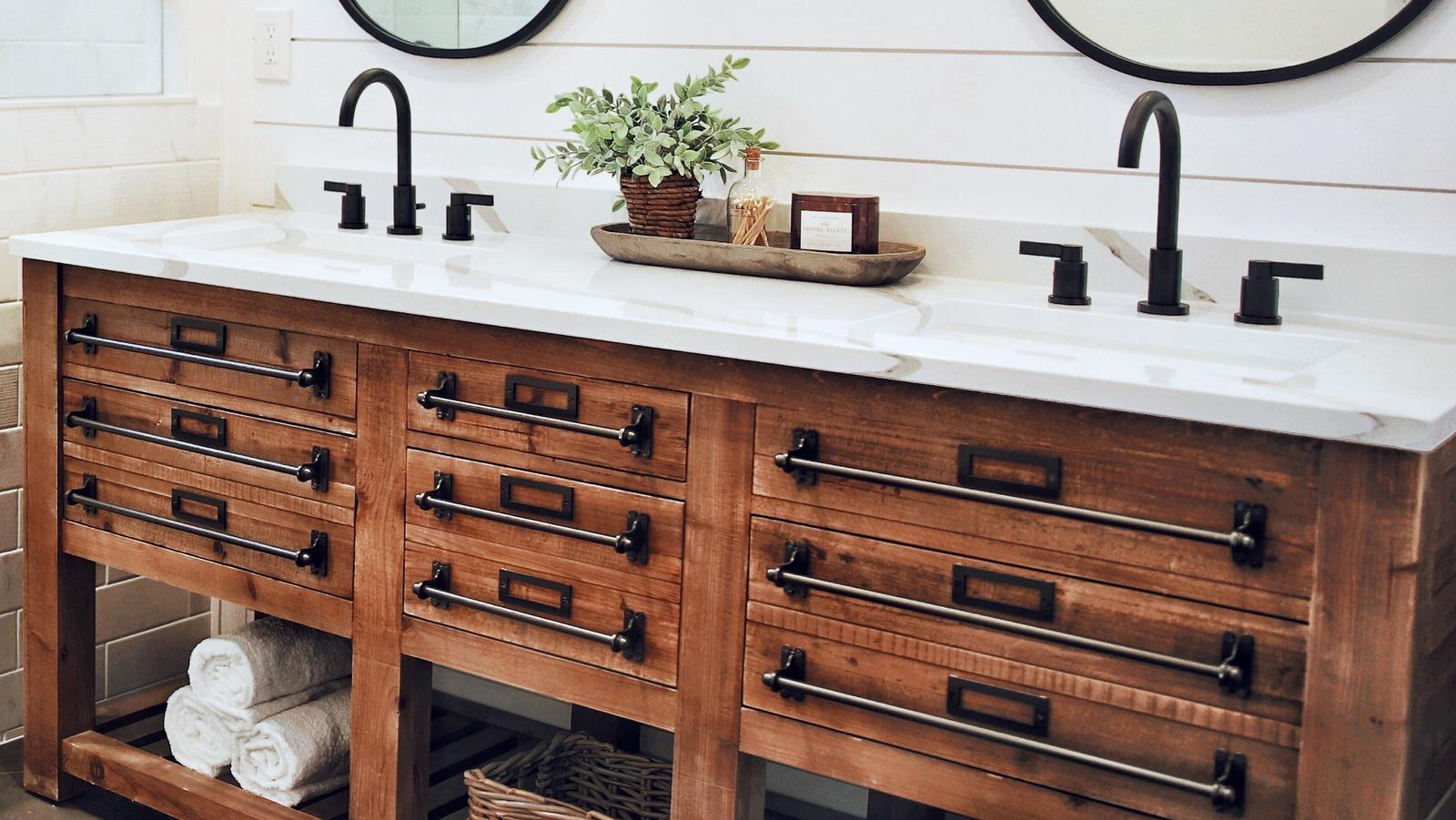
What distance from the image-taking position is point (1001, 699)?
146 cm

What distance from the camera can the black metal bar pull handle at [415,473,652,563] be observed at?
167 cm

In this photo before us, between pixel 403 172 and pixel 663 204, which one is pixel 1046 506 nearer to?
pixel 663 204

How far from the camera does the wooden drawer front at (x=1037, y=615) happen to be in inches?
52.2

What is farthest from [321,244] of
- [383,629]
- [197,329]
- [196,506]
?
[383,629]

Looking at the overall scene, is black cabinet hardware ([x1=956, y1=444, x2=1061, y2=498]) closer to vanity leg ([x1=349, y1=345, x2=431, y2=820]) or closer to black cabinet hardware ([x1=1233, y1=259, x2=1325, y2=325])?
black cabinet hardware ([x1=1233, y1=259, x2=1325, y2=325])

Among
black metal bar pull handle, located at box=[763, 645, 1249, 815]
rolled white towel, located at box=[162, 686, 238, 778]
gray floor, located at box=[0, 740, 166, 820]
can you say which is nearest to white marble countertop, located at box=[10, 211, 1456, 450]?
black metal bar pull handle, located at box=[763, 645, 1249, 815]

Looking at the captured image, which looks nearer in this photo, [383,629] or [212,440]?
[383,629]

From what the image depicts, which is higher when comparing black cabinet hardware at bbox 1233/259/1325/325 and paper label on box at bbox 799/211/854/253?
paper label on box at bbox 799/211/854/253

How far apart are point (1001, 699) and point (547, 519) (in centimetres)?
59

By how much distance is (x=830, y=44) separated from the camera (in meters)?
2.12

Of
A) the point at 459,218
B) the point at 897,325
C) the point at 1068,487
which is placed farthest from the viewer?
the point at 459,218

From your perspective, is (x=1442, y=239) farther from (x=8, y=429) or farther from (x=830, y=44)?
(x=8, y=429)

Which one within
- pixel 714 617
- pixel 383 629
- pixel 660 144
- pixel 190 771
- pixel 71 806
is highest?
pixel 660 144

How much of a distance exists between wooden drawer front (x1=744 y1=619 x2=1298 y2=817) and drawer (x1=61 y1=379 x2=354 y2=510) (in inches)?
26.1
